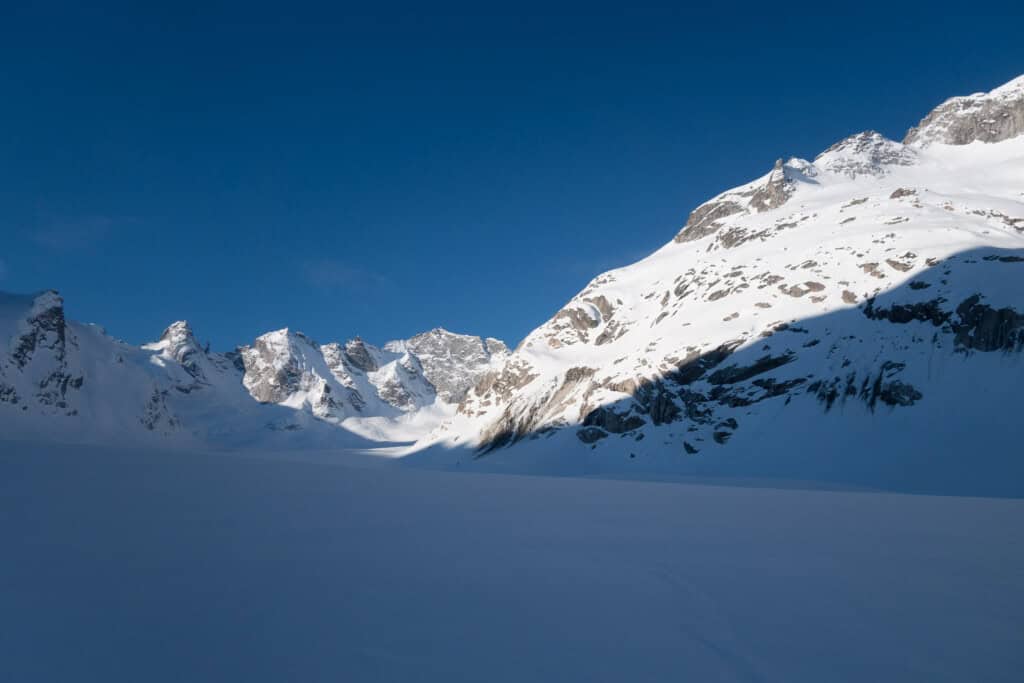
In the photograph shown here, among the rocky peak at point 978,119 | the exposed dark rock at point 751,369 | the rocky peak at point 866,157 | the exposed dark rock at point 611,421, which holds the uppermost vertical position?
the rocky peak at point 978,119

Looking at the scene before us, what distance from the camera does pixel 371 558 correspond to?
659cm

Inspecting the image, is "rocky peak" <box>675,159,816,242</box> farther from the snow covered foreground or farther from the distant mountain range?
the snow covered foreground

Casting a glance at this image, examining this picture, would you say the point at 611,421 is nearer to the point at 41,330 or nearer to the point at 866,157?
the point at 866,157

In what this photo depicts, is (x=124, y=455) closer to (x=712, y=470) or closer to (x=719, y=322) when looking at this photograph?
(x=712, y=470)

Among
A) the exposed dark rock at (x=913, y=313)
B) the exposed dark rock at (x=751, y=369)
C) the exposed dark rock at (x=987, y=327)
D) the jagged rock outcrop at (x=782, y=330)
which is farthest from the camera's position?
the exposed dark rock at (x=751, y=369)

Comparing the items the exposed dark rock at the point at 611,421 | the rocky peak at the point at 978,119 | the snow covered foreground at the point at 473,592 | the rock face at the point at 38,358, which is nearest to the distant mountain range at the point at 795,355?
the exposed dark rock at the point at 611,421

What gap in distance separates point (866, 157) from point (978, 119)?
32.5 metres

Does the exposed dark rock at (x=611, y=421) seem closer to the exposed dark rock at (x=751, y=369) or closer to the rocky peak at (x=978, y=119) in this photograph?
the exposed dark rock at (x=751, y=369)

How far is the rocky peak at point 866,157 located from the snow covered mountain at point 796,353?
974 inches

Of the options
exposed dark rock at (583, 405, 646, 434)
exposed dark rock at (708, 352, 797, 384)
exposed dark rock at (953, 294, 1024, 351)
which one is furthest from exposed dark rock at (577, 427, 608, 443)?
exposed dark rock at (953, 294, 1024, 351)

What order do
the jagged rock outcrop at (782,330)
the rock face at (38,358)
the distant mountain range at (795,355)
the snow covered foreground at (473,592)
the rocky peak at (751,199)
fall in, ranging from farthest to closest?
1. the rock face at (38,358)
2. the rocky peak at (751,199)
3. the jagged rock outcrop at (782,330)
4. the distant mountain range at (795,355)
5. the snow covered foreground at (473,592)

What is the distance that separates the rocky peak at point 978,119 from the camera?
125125 mm

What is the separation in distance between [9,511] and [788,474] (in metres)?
44.5

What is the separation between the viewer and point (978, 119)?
427 feet
